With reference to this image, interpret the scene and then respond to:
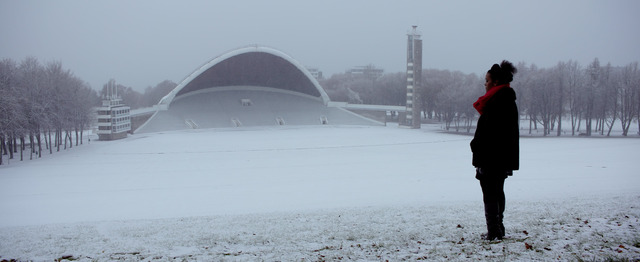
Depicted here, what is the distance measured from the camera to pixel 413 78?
6384cm

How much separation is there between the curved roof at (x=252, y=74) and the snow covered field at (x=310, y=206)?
28370 millimetres

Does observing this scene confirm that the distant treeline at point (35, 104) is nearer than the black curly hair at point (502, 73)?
No

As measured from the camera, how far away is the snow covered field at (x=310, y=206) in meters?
6.43

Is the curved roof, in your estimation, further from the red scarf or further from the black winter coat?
the black winter coat

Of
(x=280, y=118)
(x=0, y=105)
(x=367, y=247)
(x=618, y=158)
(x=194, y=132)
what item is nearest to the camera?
(x=367, y=247)

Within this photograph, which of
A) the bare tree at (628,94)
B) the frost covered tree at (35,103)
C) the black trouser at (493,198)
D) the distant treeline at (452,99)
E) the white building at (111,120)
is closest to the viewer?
the black trouser at (493,198)

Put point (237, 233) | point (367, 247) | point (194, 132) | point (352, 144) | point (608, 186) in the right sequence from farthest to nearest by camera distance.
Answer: point (194, 132) → point (352, 144) → point (608, 186) → point (237, 233) → point (367, 247)

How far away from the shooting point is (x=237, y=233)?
26.9 feet

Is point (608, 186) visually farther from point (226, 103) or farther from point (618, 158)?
point (226, 103)

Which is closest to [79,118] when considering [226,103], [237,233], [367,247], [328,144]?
[328,144]

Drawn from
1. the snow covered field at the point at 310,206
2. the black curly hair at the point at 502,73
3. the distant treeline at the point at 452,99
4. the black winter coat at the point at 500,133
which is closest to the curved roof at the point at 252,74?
the distant treeline at the point at 452,99

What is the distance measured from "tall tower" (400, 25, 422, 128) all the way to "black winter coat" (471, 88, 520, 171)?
57475 mm

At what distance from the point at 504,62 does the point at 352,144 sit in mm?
34146

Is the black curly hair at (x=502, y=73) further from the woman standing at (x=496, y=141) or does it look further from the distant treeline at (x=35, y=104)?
the distant treeline at (x=35, y=104)
